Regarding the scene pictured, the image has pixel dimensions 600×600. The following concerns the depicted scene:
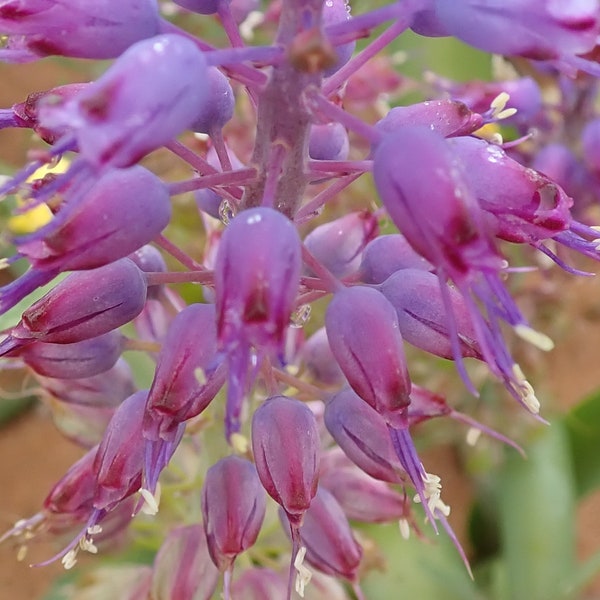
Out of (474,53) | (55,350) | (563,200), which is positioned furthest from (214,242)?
(474,53)

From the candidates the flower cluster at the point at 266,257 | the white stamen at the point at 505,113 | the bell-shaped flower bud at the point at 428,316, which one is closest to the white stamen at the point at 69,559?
the flower cluster at the point at 266,257

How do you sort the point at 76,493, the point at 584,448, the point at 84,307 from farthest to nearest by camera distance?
the point at 584,448
the point at 76,493
the point at 84,307

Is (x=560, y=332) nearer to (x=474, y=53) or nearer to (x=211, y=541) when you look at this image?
(x=474, y=53)

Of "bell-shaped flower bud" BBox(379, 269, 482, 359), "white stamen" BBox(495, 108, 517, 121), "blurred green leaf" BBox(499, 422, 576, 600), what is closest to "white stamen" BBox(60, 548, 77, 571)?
"bell-shaped flower bud" BBox(379, 269, 482, 359)

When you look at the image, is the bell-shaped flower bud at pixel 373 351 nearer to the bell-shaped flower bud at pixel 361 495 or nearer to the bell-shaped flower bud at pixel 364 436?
the bell-shaped flower bud at pixel 364 436

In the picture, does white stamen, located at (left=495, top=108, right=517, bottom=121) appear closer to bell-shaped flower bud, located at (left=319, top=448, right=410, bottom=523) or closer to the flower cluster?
the flower cluster

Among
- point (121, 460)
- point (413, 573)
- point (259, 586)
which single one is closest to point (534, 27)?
point (121, 460)

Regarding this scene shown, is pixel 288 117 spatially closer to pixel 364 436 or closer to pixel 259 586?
pixel 364 436
